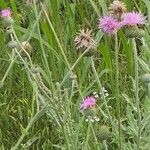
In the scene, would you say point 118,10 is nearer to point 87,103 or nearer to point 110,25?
point 110,25

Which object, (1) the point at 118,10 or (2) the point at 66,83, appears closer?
(1) the point at 118,10

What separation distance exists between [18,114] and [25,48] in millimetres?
538

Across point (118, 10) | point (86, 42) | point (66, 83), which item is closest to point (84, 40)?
point (86, 42)

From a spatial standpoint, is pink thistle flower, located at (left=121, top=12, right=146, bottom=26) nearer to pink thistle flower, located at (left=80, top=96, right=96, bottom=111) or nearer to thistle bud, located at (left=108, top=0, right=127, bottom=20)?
thistle bud, located at (left=108, top=0, right=127, bottom=20)

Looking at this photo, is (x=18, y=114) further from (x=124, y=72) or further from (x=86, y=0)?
(x=86, y=0)

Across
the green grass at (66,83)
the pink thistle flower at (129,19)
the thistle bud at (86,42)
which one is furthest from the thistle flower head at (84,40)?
the green grass at (66,83)

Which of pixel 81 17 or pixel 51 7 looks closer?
pixel 51 7

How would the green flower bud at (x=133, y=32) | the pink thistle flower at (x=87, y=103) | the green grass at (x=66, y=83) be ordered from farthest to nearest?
the green grass at (x=66, y=83)
the pink thistle flower at (x=87, y=103)
the green flower bud at (x=133, y=32)

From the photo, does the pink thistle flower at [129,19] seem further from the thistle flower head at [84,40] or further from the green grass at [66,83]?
the green grass at [66,83]

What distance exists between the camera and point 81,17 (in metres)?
2.39

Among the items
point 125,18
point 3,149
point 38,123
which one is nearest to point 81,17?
point 38,123

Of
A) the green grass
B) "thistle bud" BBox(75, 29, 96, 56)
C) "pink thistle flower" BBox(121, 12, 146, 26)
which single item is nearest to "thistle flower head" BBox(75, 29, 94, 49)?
"thistle bud" BBox(75, 29, 96, 56)

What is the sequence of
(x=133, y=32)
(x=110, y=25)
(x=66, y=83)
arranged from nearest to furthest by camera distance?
(x=133, y=32)
(x=110, y=25)
(x=66, y=83)

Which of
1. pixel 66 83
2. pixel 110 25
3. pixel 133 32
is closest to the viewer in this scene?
pixel 133 32
